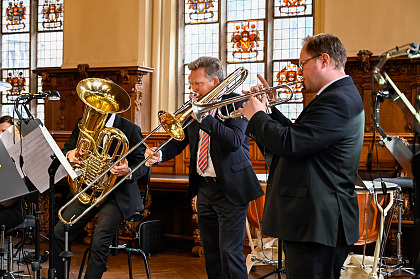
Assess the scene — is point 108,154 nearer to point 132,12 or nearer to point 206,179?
point 206,179

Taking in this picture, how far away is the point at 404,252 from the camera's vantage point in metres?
5.57

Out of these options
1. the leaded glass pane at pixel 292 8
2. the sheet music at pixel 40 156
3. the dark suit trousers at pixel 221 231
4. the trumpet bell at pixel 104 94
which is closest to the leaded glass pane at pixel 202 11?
the leaded glass pane at pixel 292 8

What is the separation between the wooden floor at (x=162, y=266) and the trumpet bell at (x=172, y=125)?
84.0 inches

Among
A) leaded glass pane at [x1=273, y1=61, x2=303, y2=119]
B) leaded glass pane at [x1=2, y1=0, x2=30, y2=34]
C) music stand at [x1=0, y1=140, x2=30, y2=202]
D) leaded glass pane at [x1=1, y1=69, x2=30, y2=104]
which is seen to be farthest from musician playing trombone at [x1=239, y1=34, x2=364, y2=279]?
leaded glass pane at [x1=2, y1=0, x2=30, y2=34]

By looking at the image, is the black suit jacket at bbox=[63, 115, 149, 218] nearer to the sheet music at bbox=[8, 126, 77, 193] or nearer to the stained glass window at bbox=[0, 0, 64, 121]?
the sheet music at bbox=[8, 126, 77, 193]

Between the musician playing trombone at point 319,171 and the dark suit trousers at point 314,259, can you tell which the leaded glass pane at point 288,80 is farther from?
the dark suit trousers at point 314,259

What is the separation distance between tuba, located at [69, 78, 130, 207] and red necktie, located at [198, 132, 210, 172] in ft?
1.84

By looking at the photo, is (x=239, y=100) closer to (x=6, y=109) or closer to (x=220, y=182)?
(x=220, y=182)

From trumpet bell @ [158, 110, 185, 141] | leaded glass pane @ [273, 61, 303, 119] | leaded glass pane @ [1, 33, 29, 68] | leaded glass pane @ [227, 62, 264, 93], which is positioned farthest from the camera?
leaded glass pane @ [1, 33, 29, 68]

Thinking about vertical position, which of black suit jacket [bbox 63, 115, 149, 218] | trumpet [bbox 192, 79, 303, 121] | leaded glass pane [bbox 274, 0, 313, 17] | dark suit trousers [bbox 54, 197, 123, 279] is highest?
leaded glass pane [bbox 274, 0, 313, 17]

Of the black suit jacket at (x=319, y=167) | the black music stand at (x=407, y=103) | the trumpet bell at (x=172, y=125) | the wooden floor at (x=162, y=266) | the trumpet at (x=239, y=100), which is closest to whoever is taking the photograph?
the black music stand at (x=407, y=103)

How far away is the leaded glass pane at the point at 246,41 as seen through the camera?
834 cm

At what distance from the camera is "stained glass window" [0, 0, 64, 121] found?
9.48m

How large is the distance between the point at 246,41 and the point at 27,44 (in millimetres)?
3911
